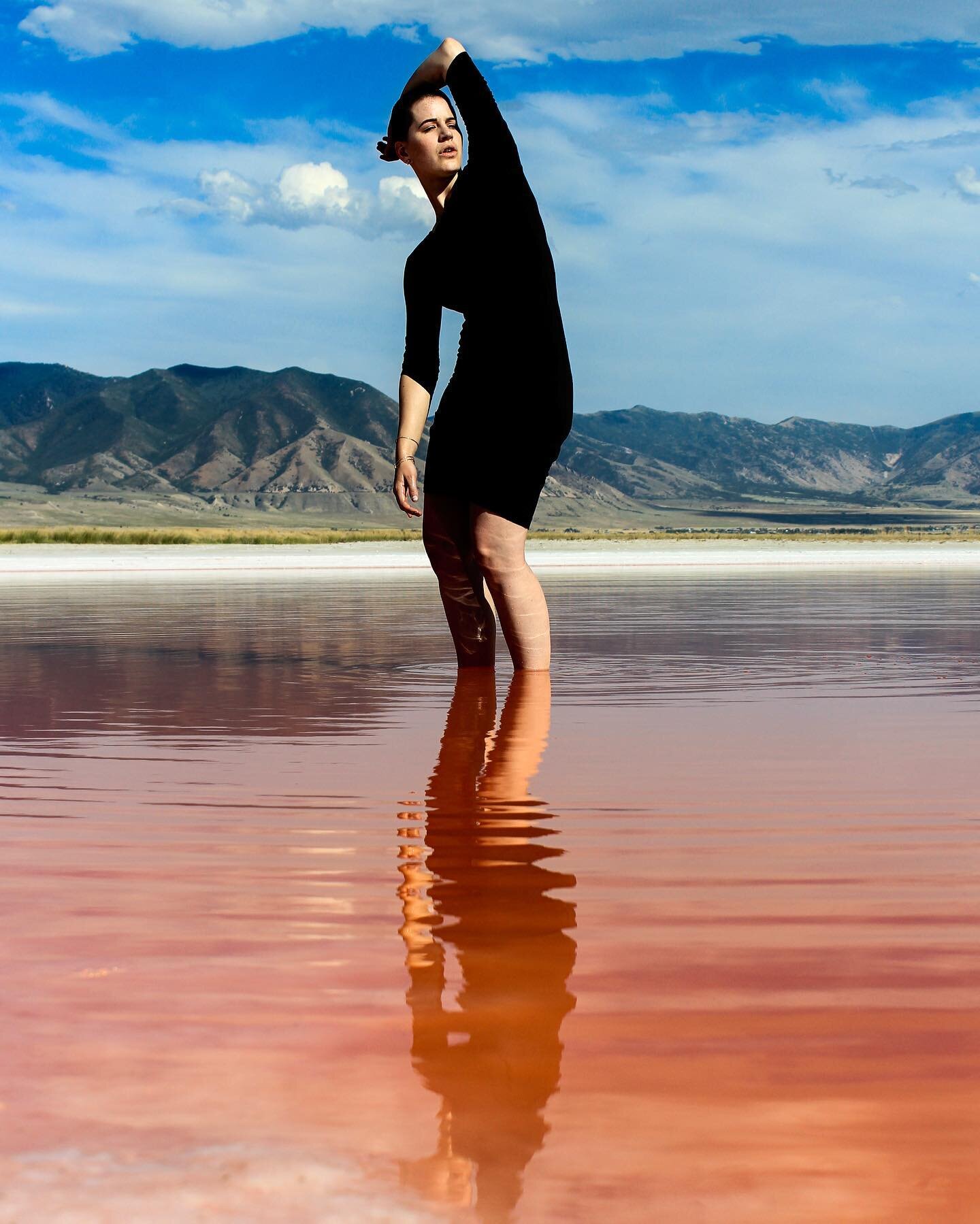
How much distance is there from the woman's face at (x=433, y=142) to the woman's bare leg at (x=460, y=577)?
5.39 feet

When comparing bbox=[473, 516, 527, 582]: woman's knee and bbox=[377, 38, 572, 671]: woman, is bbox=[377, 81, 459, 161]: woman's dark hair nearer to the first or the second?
bbox=[377, 38, 572, 671]: woman

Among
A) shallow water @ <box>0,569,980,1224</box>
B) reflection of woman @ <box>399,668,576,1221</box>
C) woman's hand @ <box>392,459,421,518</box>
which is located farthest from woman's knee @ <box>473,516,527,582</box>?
reflection of woman @ <box>399,668,576,1221</box>

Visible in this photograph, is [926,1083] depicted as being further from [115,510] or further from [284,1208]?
[115,510]

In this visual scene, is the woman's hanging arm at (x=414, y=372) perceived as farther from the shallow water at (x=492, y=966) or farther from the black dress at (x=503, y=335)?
the shallow water at (x=492, y=966)

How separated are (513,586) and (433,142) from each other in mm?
2236

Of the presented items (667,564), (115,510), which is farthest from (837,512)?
(667,564)

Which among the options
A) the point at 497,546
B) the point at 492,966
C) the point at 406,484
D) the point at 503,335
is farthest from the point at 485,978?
the point at 406,484

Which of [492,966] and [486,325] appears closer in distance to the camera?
[492,966]

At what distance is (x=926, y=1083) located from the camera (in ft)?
6.61

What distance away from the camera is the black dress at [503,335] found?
7125mm

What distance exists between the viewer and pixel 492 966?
Answer: 2582 mm

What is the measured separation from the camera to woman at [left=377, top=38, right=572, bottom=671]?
23.4 feet

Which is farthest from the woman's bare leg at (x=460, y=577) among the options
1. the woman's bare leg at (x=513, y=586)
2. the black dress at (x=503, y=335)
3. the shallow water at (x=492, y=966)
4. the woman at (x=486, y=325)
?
the shallow water at (x=492, y=966)

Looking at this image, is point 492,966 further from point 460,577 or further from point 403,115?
point 403,115
